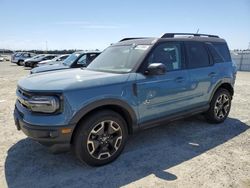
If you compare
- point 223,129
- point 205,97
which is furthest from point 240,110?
point 205,97

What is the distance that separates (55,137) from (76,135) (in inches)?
11.8

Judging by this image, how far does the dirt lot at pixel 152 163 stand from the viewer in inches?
127

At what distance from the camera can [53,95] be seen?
314cm

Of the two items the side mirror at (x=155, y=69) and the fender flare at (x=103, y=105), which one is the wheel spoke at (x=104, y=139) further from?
the side mirror at (x=155, y=69)

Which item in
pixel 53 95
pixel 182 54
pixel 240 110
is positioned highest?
pixel 182 54

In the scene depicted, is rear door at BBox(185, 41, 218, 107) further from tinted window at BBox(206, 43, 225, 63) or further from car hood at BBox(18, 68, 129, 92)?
car hood at BBox(18, 68, 129, 92)

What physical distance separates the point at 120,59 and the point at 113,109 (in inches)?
41.0

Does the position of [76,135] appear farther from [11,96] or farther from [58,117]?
[11,96]

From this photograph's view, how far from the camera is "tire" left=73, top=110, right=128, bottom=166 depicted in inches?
132

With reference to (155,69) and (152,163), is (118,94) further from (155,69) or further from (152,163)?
(152,163)

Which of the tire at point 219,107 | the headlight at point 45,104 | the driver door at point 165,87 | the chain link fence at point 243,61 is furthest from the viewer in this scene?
the chain link fence at point 243,61

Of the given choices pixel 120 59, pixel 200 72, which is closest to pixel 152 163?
pixel 120 59

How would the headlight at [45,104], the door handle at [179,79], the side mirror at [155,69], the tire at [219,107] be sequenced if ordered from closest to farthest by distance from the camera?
the headlight at [45,104]
the side mirror at [155,69]
the door handle at [179,79]
the tire at [219,107]

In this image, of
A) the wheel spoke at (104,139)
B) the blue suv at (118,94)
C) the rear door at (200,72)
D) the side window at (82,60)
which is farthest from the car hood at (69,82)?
the side window at (82,60)
